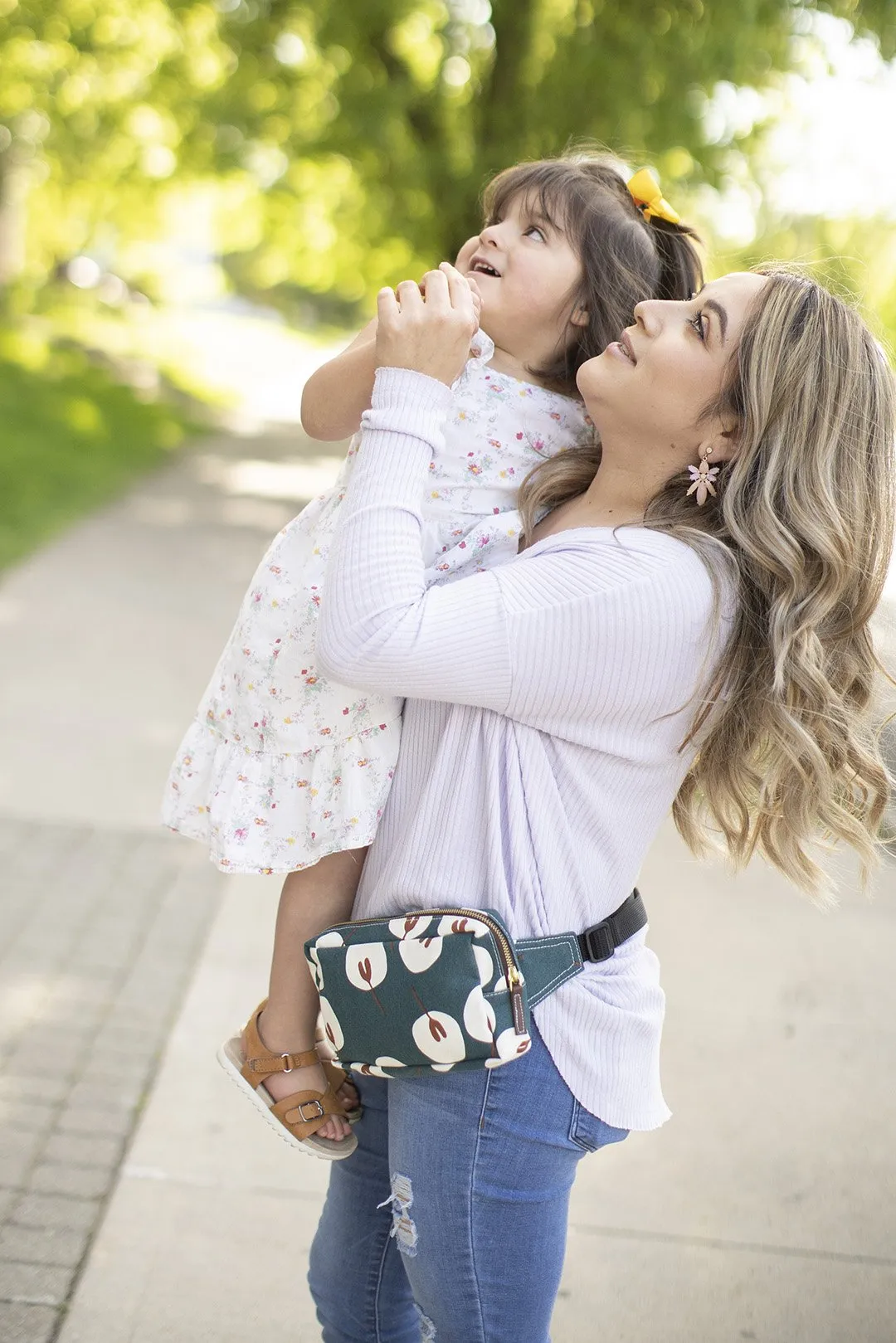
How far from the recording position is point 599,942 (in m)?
1.69

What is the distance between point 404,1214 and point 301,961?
0.38 m

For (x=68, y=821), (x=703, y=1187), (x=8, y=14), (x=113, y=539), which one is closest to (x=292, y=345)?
(x=8, y=14)

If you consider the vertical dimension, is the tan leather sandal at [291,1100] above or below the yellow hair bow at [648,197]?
below

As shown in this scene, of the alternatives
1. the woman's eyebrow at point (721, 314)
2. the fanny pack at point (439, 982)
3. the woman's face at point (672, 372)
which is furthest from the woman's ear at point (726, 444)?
the fanny pack at point (439, 982)

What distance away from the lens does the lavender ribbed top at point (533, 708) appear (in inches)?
60.8

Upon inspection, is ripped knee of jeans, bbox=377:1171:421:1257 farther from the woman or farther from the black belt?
the black belt

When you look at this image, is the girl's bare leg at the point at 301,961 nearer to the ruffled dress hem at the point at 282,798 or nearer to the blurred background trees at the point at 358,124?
the ruffled dress hem at the point at 282,798

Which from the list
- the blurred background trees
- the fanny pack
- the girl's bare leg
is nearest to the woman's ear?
the fanny pack

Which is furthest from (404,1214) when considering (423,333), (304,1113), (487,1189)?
(423,333)

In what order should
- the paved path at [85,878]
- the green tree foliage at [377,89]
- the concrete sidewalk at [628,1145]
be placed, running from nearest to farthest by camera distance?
the concrete sidewalk at [628,1145], the paved path at [85,878], the green tree foliage at [377,89]

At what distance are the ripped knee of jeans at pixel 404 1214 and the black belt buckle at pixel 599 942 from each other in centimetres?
36

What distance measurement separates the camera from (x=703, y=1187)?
311 cm

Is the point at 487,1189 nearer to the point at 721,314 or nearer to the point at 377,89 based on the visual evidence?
the point at 721,314

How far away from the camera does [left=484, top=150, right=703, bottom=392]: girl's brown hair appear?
75.6 inches
